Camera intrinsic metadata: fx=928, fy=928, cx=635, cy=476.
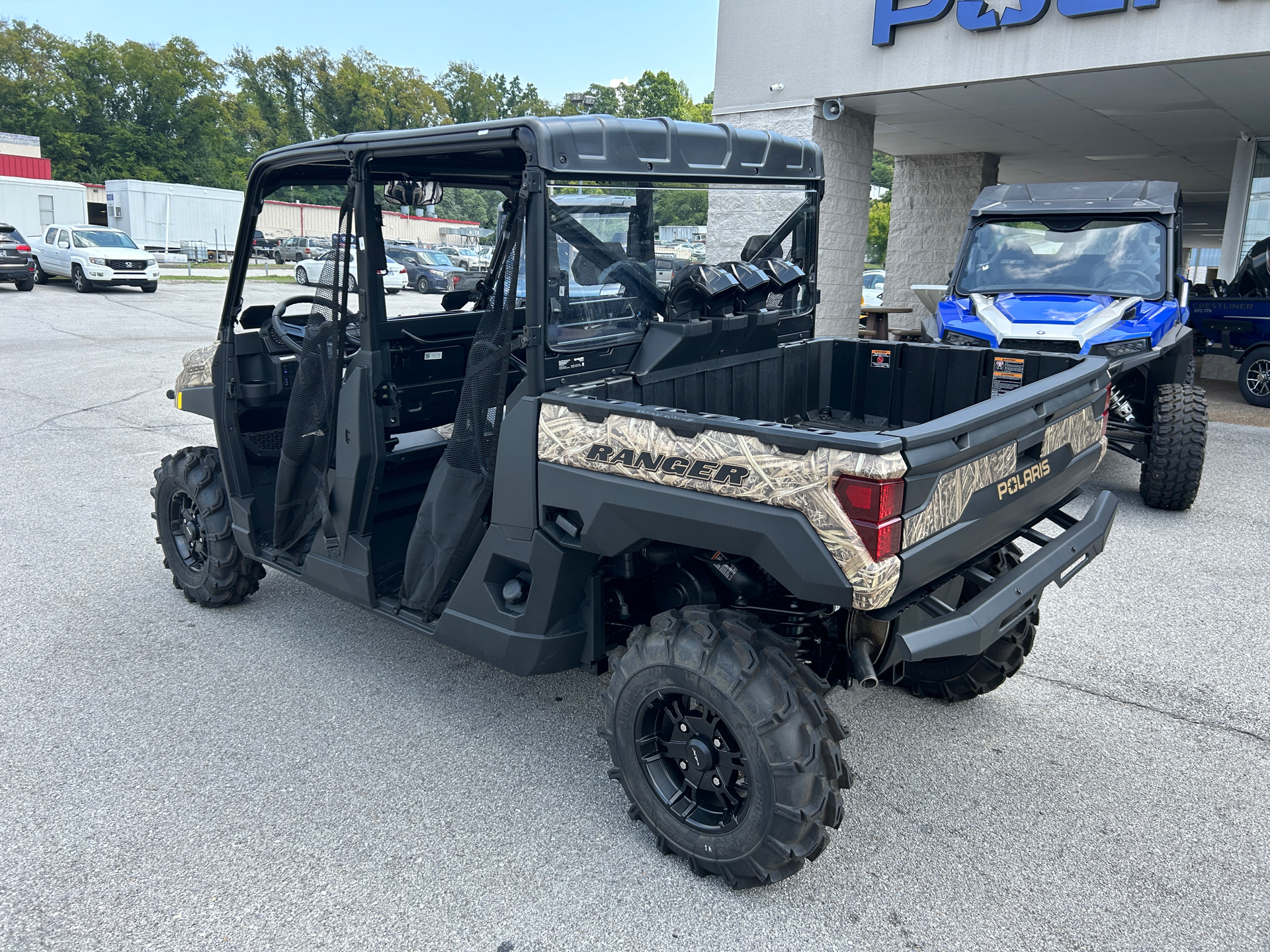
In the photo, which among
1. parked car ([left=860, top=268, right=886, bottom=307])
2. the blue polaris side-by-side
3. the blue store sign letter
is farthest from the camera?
parked car ([left=860, top=268, right=886, bottom=307])

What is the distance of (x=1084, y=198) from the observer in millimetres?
8180

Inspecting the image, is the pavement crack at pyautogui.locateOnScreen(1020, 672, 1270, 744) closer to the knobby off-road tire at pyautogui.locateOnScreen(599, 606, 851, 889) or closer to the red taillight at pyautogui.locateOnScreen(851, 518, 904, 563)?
the knobby off-road tire at pyautogui.locateOnScreen(599, 606, 851, 889)

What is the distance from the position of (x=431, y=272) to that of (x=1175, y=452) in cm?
545

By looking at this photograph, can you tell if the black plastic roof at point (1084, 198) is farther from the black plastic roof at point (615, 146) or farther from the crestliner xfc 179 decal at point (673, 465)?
the crestliner xfc 179 decal at point (673, 465)

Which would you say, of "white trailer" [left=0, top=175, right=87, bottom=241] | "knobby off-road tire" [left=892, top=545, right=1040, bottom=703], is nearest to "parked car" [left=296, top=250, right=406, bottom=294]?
"knobby off-road tire" [left=892, top=545, right=1040, bottom=703]

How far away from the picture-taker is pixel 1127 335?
23.3 feet

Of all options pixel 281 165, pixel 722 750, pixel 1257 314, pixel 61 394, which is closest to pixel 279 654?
pixel 281 165

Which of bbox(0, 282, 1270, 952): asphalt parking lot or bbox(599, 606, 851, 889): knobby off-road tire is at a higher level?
bbox(599, 606, 851, 889): knobby off-road tire

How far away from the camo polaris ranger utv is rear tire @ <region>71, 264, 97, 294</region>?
2309cm

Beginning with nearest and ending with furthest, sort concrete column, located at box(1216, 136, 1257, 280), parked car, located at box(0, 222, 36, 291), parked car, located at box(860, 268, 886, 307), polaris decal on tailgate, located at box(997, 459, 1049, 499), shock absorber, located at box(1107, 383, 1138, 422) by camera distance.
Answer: polaris decal on tailgate, located at box(997, 459, 1049, 499) → shock absorber, located at box(1107, 383, 1138, 422) → concrete column, located at box(1216, 136, 1257, 280) → parked car, located at box(860, 268, 886, 307) → parked car, located at box(0, 222, 36, 291)

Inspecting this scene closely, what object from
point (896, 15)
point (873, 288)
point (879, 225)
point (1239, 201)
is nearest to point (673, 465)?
point (896, 15)

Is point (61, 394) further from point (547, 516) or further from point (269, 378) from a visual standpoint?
point (547, 516)

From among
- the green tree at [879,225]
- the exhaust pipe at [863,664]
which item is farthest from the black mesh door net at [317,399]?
the green tree at [879,225]

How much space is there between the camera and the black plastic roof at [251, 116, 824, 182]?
9.62ft
